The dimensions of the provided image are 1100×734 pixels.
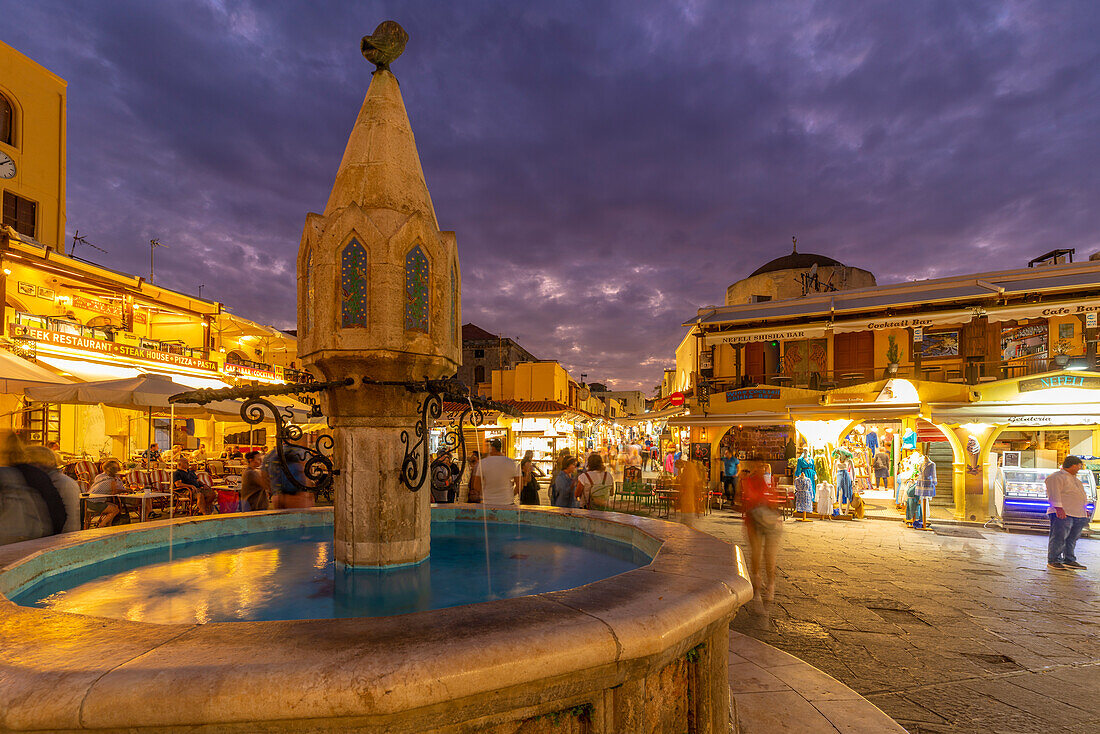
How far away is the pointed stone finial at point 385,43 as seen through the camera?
448 cm

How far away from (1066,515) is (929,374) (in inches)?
504

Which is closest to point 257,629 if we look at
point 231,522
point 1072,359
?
point 231,522

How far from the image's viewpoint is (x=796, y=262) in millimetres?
32344

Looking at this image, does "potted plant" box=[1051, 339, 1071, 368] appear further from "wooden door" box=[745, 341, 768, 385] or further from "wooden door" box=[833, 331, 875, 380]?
"wooden door" box=[745, 341, 768, 385]

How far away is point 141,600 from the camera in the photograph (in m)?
3.36

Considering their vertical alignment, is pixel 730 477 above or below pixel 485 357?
below

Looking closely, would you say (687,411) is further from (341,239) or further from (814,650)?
(341,239)

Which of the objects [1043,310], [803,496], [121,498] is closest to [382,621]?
[121,498]

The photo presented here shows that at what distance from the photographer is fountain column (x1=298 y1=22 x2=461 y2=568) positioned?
409 cm

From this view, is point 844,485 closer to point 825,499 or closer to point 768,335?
→ point 825,499

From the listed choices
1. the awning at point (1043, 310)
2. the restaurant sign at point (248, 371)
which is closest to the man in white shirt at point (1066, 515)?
the awning at point (1043, 310)

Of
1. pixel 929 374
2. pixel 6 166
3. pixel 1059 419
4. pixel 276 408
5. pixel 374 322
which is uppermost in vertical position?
pixel 6 166

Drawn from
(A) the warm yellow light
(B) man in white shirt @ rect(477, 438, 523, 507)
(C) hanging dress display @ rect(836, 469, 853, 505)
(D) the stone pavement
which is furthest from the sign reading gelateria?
(B) man in white shirt @ rect(477, 438, 523, 507)

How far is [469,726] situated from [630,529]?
9.47 ft
